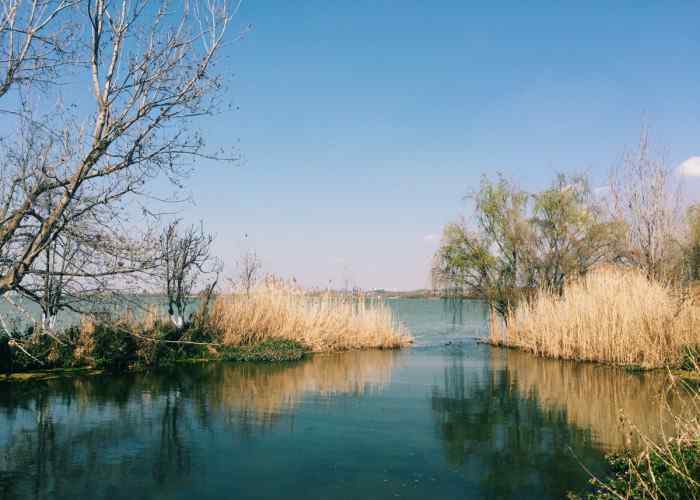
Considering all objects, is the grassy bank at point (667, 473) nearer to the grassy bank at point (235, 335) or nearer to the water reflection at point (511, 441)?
the water reflection at point (511, 441)

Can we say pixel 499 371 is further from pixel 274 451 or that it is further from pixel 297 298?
pixel 274 451

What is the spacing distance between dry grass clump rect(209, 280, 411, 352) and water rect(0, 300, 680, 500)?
4200 millimetres

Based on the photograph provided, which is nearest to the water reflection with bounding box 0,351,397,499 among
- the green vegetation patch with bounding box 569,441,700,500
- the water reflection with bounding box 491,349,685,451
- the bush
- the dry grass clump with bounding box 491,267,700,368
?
the bush

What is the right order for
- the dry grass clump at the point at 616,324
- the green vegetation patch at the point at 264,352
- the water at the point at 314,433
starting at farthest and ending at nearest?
the green vegetation patch at the point at 264,352, the dry grass clump at the point at 616,324, the water at the point at 314,433

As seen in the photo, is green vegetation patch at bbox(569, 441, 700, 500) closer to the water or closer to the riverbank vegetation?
the water

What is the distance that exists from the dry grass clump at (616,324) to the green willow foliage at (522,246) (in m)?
3.85

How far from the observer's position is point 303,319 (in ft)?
68.2

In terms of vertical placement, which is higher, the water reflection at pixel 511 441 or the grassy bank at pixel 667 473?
the grassy bank at pixel 667 473

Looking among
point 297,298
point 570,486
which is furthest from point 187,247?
point 570,486

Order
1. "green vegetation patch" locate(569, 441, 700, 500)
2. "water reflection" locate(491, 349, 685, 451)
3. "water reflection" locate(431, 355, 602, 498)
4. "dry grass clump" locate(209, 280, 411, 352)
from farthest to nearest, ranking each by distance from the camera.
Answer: "dry grass clump" locate(209, 280, 411, 352) → "water reflection" locate(491, 349, 685, 451) → "water reflection" locate(431, 355, 602, 498) → "green vegetation patch" locate(569, 441, 700, 500)

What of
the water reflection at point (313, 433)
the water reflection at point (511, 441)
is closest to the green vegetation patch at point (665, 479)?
the water reflection at point (511, 441)

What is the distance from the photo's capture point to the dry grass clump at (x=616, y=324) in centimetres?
1473

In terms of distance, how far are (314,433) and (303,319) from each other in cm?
1166

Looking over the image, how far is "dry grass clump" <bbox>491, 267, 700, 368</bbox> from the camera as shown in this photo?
1473 cm
